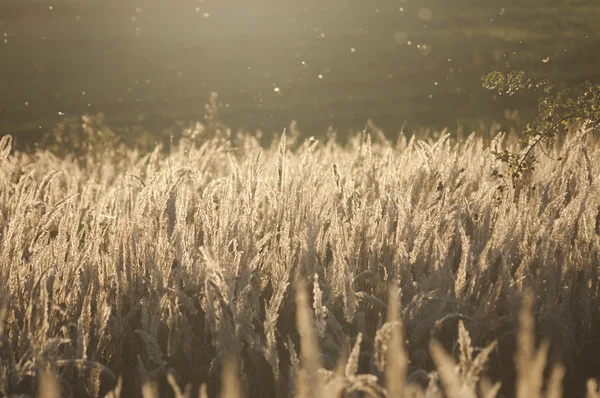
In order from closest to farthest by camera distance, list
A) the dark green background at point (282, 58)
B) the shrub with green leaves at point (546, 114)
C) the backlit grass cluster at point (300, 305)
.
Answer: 1. the backlit grass cluster at point (300, 305)
2. the shrub with green leaves at point (546, 114)
3. the dark green background at point (282, 58)

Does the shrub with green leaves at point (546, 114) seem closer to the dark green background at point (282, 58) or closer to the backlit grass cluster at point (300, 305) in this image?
the backlit grass cluster at point (300, 305)

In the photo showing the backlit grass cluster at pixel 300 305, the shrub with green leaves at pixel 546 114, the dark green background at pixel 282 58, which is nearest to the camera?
the backlit grass cluster at pixel 300 305

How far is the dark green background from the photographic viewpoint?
49.2 ft

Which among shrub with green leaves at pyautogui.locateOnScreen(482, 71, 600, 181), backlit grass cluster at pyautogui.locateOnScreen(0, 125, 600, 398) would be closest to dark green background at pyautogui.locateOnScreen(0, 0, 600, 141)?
shrub with green leaves at pyautogui.locateOnScreen(482, 71, 600, 181)

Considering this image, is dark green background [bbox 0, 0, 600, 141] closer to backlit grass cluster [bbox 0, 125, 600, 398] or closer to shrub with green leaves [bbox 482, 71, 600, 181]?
shrub with green leaves [bbox 482, 71, 600, 181]

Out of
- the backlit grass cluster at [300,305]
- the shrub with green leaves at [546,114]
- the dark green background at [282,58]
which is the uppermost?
the dark green background at [282,58]


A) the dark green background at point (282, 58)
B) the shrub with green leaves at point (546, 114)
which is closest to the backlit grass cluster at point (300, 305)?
the shrub with green leaves at point (546, 114)

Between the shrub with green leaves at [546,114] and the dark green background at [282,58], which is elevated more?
the dark green background at [282,58]

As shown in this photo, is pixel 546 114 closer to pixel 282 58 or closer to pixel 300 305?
pixel 300 305

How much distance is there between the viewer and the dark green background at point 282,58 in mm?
15000

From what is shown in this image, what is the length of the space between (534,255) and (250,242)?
87cm

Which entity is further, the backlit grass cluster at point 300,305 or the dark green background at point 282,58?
the dark green background at point 282,58

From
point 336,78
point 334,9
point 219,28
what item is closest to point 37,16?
point 219,28

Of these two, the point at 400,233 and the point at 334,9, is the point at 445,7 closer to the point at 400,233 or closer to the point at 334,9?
the point at 334,9
